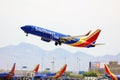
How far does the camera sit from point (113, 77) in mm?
180875

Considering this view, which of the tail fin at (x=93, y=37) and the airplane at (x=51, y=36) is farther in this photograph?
the tail fin at (x=93, y=37)

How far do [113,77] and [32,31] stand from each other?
61.3 meters

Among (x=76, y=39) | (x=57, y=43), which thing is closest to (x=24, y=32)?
(x=57, y=43)

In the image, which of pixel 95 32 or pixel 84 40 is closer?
pixel 84 40

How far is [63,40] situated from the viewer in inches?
5541

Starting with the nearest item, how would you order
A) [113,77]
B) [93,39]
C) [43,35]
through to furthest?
[43,35] < [93,39] < [113,77]

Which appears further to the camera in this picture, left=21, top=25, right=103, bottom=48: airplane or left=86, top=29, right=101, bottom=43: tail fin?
left=86, top=29, right=101, bottom=43: tail fin

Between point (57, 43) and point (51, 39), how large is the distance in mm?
3230

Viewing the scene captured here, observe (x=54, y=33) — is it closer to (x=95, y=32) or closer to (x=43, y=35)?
(x=43, y=35)

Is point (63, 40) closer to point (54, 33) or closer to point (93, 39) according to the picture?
point (54, 33)

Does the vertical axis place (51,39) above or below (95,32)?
below

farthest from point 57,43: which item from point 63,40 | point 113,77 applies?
point 113,77

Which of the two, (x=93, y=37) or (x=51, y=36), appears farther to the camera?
(x=93, y=37)

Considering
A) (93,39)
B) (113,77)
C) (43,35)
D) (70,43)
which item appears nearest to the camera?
(43,35)
